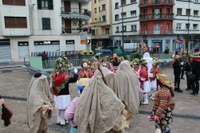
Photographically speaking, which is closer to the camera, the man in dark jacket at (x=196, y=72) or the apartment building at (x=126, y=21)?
the man in dark jacket at (x=196, y=72)

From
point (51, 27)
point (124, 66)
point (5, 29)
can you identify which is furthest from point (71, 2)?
point (124, 66)

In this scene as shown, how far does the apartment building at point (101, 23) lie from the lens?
5481 centimetres

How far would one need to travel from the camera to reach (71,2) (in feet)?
120

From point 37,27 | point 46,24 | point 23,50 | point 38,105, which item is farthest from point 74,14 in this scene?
point 38,105

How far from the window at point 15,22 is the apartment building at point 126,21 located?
18.5 meters

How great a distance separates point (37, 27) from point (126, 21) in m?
21.5

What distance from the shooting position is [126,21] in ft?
161

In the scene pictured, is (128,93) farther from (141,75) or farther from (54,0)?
(54,0)

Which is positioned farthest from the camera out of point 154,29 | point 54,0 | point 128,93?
point 154,29

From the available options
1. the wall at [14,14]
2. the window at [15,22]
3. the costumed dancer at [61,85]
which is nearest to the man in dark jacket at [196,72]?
the costumed dancer at [61,85]

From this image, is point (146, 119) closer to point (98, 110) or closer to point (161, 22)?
point (98, 110)

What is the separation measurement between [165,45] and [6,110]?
42.6 metres

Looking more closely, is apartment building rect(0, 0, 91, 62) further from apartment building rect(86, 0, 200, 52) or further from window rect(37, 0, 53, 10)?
apartment building rect(86, 0, 200, 52)

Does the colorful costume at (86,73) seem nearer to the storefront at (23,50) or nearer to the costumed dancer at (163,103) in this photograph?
the costumed dancer at (163,103)
